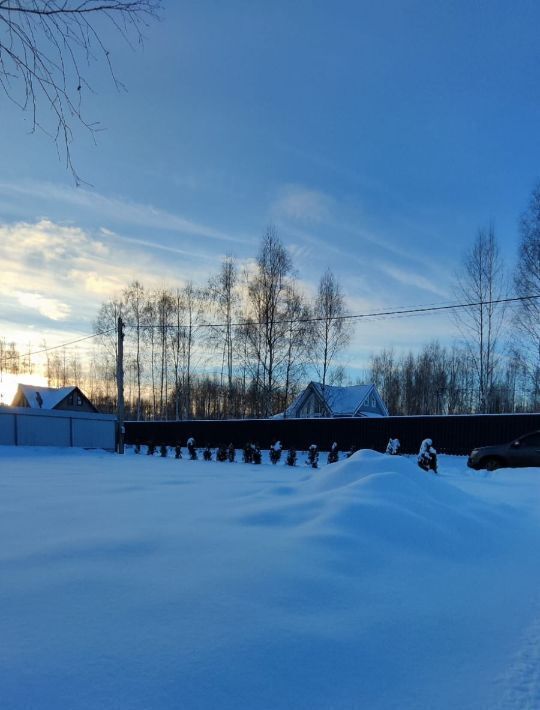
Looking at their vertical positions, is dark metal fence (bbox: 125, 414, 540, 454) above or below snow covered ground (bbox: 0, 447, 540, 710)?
below

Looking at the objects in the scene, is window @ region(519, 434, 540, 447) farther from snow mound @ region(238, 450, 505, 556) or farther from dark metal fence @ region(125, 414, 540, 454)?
snow mound @ region(238, 450, 505, 556)

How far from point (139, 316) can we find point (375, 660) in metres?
31.6

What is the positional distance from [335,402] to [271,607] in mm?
29069

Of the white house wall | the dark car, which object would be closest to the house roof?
the white house wall

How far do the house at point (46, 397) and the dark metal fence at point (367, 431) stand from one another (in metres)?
16.7

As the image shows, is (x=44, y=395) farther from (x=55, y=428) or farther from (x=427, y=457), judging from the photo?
(x=427, y=457)

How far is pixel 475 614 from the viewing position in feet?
8.65

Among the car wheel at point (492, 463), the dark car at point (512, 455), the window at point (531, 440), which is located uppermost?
the window at point (531, 440)

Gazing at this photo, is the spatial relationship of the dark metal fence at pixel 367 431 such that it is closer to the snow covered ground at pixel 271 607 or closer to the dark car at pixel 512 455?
the dark car at pixel 512 455

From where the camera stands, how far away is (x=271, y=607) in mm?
2344

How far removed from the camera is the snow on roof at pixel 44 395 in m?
36.3

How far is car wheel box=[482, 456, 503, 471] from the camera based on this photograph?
1221cm

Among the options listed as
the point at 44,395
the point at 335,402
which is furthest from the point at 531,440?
the point at 44,395

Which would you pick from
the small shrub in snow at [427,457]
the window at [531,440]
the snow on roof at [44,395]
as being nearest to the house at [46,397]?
the snow on roof at [44,395]
